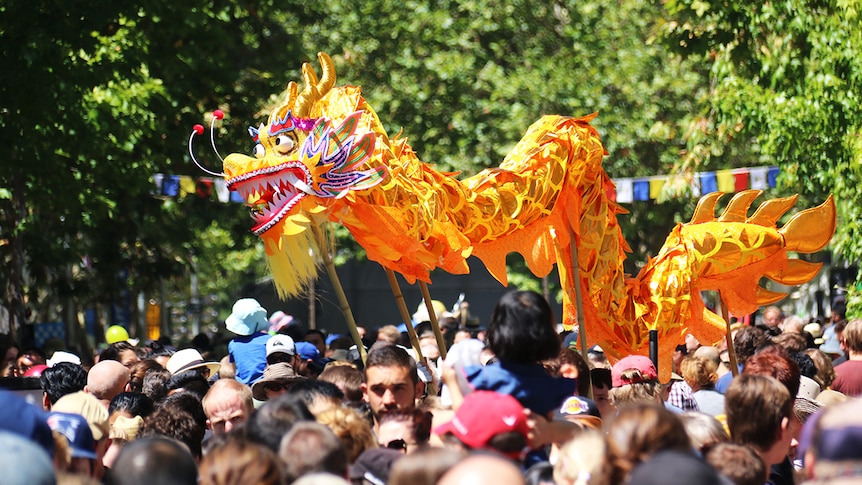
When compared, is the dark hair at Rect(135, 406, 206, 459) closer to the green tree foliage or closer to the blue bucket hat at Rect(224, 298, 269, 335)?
the blue bucket hat at Rect(224, 298, 269, 335)

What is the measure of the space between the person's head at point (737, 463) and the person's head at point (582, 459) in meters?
0.44

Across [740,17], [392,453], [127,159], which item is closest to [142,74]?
[127,159]

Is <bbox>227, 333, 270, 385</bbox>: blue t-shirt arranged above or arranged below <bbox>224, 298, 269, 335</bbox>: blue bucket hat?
below

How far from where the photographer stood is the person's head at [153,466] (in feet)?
12.0

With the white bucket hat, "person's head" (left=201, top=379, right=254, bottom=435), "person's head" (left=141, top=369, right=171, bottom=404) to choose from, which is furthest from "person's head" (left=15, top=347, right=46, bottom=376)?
"person's head" (left=201, top=379, right=254, bottom=435)

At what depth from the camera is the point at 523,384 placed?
4.33 metres

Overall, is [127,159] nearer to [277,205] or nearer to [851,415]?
[277,205]

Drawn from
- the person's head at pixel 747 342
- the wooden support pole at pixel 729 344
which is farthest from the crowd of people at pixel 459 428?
the person's head at pixel 747 342

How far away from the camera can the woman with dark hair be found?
4.34 m

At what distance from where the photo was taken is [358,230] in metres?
7.54

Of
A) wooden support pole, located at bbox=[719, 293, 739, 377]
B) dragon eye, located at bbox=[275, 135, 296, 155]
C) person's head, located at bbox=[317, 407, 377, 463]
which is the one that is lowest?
wooden support pole, located at bbox=[719, 293, 739, 377]

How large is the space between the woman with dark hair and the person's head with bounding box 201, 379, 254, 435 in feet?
4.70

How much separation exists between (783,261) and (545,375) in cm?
551

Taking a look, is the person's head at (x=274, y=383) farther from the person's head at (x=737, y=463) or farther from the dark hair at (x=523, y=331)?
the person's head at (x=737, y=463)
